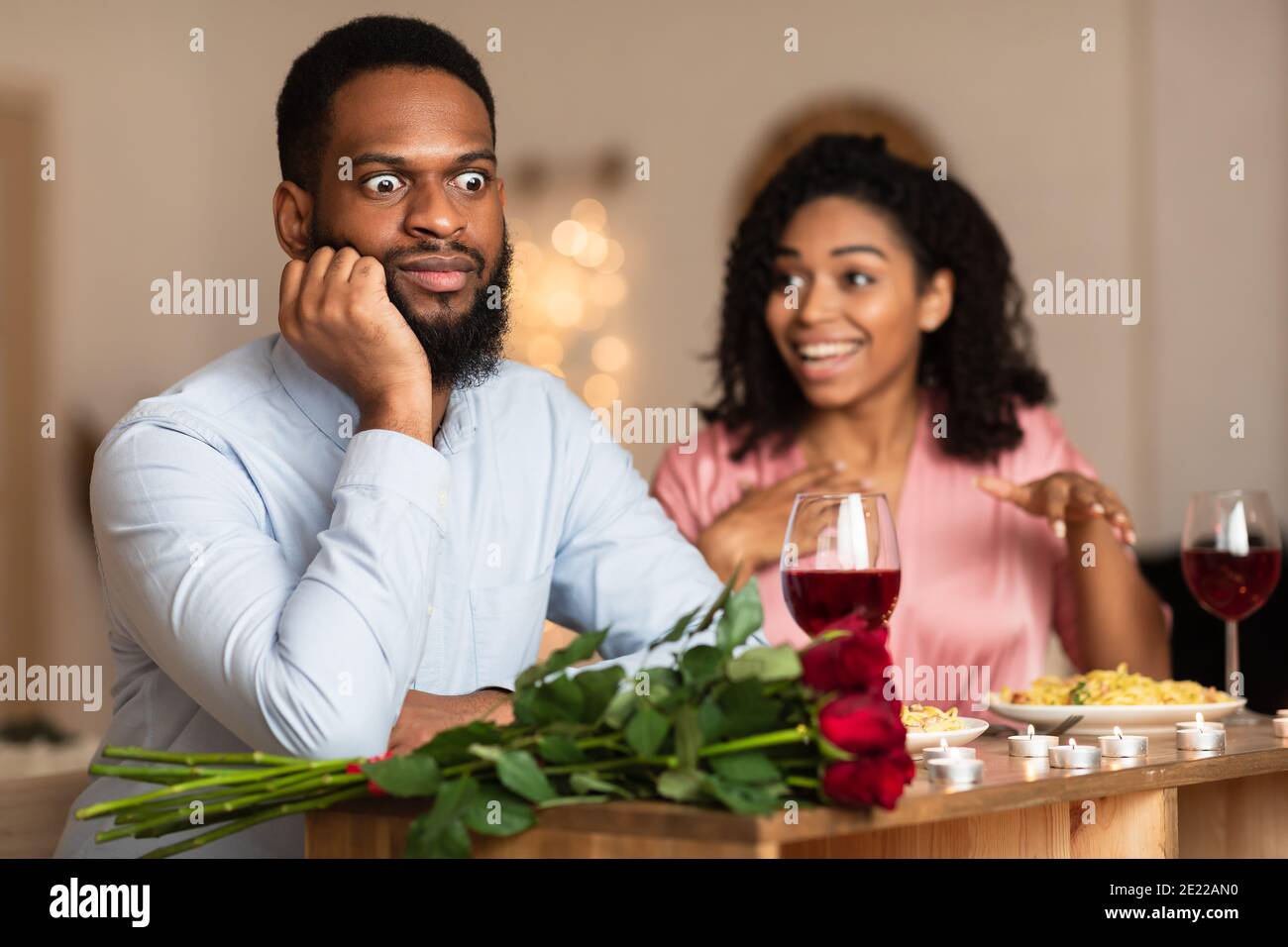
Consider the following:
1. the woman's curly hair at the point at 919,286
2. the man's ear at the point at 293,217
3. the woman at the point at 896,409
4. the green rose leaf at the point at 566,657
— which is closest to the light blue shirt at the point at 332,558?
the man's ear at the point at 293,217

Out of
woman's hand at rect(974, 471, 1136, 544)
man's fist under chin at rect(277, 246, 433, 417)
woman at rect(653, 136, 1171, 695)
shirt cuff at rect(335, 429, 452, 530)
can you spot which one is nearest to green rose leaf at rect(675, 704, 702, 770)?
shirt cuff at rect(335, 429, 452, 530)

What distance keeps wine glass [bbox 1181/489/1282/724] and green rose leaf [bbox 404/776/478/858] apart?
1131mm

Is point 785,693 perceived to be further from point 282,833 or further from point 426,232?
point 426,232

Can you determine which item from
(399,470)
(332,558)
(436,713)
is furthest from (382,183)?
(436,713)

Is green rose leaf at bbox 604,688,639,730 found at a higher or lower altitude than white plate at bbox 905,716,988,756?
higher

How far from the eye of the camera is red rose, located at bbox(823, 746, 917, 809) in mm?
899

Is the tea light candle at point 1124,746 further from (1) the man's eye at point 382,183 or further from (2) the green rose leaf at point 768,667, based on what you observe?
(1) the man's eye at point 382,183

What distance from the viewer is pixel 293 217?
178 centimetres

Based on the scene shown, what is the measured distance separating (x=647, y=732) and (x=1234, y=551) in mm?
1106

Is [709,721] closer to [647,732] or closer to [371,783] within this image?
[647,732]

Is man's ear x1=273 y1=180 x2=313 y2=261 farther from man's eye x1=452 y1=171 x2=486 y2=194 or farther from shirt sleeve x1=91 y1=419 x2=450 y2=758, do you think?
shirt sleeve x1=91 y1=419 x2=450 y2=758

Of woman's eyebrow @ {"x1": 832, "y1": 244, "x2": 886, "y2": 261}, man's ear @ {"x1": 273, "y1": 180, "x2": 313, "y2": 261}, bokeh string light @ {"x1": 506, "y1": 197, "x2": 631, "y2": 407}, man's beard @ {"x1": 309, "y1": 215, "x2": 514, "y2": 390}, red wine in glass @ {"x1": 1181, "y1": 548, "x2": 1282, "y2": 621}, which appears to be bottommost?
red wine in glass @ {"x1": 1181, "y1": 548, "x2": 1282, "y2": 621}

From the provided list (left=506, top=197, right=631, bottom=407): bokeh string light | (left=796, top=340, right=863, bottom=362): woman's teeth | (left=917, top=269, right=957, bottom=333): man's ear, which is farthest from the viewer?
(left=506, top=197, right=631, bottom=407): bokeh string light

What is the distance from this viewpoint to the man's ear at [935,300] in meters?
3.24
